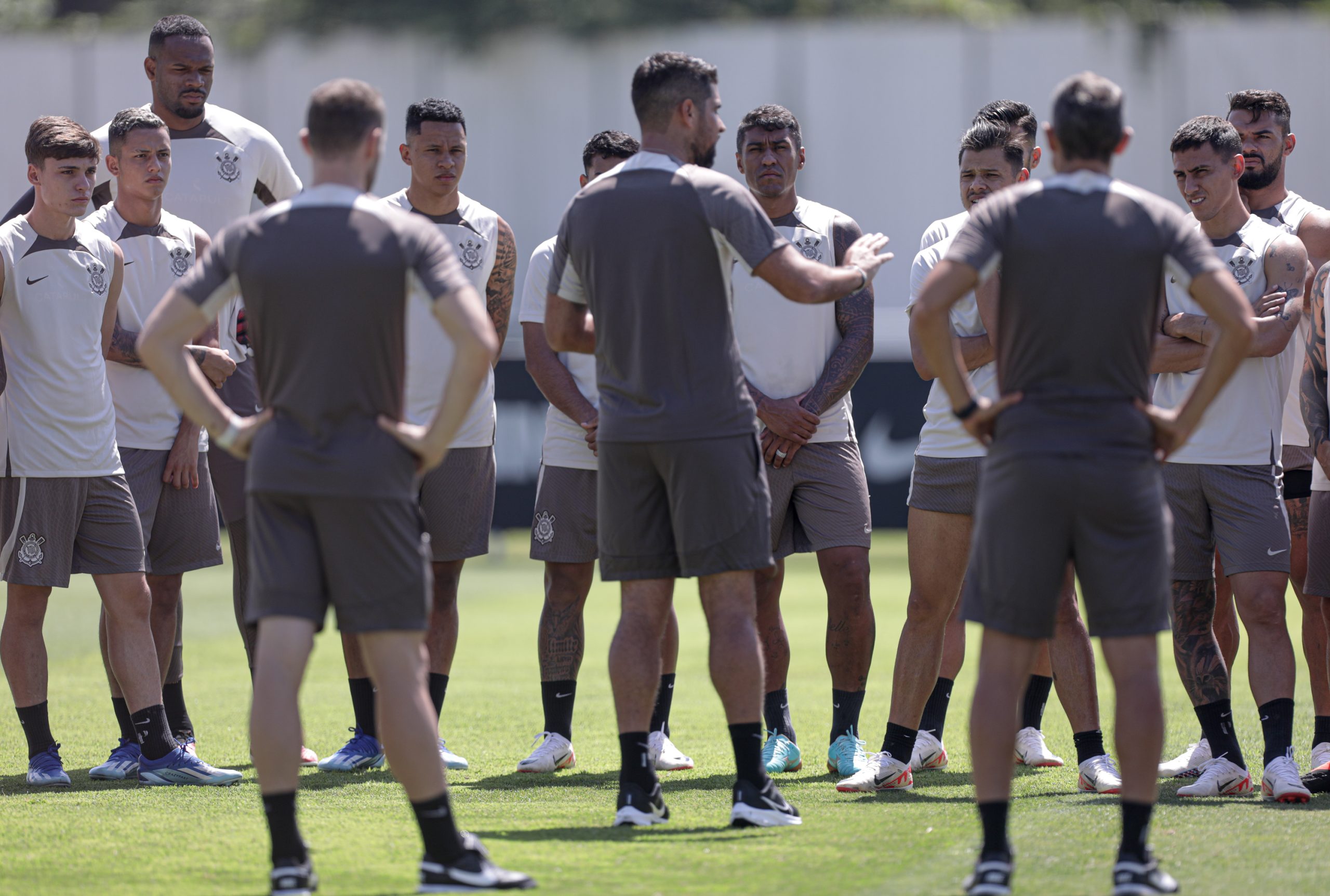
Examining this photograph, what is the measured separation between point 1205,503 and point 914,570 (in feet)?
3.85

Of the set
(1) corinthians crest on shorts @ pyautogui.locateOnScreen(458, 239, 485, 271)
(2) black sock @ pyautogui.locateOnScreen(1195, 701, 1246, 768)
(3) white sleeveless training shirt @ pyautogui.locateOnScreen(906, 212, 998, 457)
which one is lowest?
(2) black sock @ pyautogui.locateOnScreen(1195, 701, 1246, 768)

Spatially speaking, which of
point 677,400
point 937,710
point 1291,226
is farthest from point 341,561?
point 1291,226

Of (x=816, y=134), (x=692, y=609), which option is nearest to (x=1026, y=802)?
(x=692, y=609)

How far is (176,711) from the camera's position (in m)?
7.27

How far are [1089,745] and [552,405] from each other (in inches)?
108

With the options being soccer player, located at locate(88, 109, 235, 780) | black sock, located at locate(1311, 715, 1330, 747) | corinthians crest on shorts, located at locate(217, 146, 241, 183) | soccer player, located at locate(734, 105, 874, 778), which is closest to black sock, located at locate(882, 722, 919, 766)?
soccer player, located at locate(734, 105, 874, 778)

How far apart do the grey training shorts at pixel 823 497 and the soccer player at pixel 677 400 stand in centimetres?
135

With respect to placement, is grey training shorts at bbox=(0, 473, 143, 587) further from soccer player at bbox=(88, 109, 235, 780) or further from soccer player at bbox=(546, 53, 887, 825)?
soccer player at bbox=(546, 53, 887, 825)

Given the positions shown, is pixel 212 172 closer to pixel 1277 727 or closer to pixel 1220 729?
pixel 1220 729

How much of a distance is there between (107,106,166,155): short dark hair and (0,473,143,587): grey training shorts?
4.75ft

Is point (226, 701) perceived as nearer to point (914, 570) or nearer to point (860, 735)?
point (860, 735)

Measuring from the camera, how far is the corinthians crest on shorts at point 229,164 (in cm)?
762

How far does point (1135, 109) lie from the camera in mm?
27672

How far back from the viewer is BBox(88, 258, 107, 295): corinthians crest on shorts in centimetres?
668
